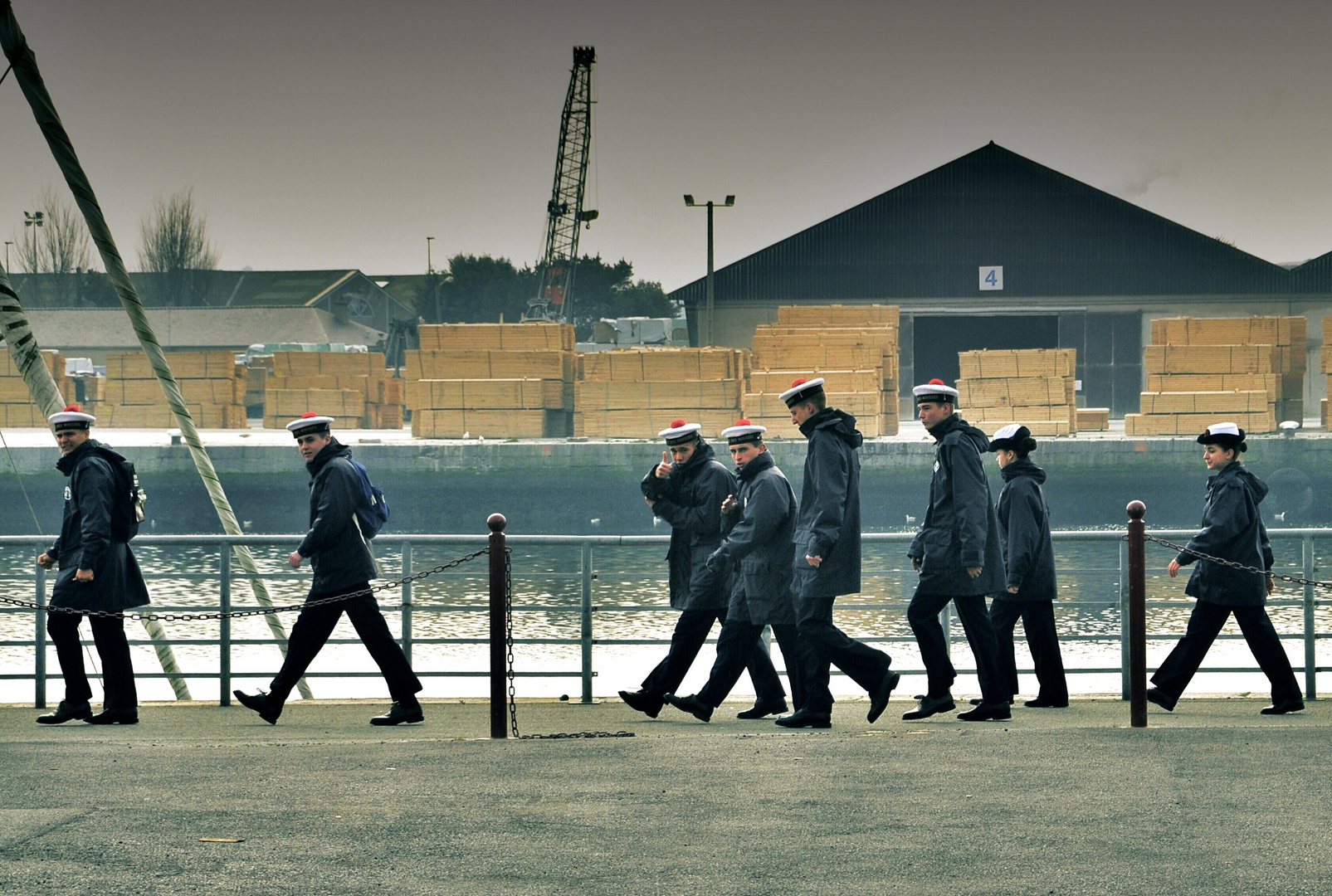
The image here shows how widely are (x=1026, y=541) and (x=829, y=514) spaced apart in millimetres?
1386

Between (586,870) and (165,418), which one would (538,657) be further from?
(165,418)

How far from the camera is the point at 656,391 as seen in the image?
41188mm

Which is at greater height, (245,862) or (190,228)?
(190,228)

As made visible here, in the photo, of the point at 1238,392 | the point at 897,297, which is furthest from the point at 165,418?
the point at 1238,392

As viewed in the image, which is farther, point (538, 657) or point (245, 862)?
point (538, 657)

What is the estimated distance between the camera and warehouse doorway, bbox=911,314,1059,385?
5662cm

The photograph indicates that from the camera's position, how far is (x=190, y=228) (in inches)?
3979

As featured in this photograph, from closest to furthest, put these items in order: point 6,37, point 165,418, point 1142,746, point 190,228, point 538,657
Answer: point 1142,746 → point 6,37 → point 538,657 → point 165,418 → point 190,228

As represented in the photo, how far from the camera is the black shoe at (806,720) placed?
793 centimetres

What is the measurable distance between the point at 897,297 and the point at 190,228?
59796mm

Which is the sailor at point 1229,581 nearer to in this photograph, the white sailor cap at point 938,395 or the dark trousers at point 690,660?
the white sailor cap at point 938,395

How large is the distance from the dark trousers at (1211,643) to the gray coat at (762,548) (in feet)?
6.72

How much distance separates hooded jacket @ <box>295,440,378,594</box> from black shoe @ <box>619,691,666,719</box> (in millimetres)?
1424

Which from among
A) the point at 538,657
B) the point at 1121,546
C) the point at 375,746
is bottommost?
the point at 538,657
